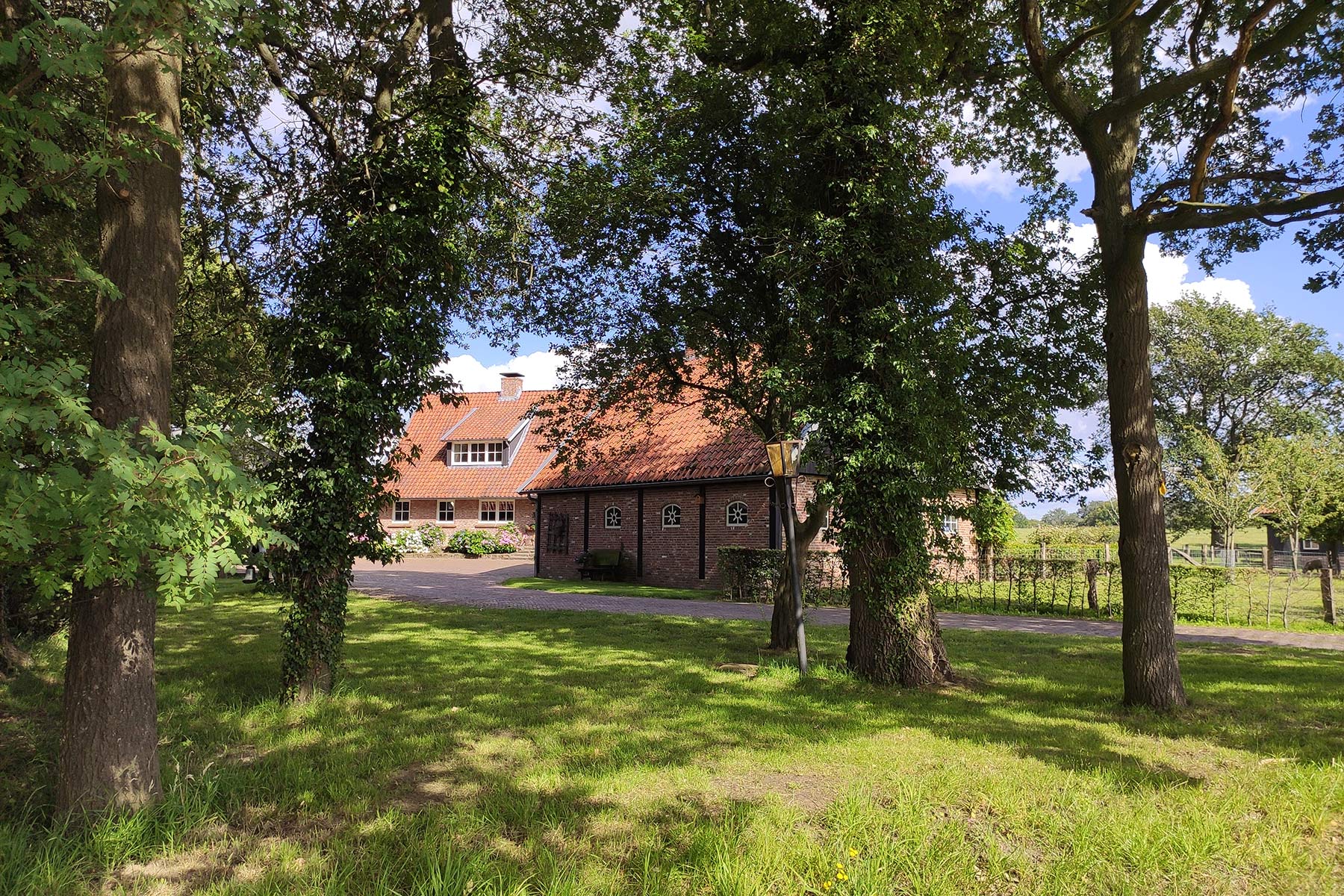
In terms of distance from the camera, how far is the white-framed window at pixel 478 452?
38.3m

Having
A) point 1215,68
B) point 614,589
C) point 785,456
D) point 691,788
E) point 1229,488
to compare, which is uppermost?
point 1215,68

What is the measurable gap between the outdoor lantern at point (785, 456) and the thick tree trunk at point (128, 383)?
5.93 m

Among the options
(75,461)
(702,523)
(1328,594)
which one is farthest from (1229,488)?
(75,461)

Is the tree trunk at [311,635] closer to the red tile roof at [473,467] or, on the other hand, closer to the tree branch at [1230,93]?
the tree branch at [1230,93]

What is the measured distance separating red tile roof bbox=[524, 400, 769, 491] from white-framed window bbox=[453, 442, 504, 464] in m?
12.1

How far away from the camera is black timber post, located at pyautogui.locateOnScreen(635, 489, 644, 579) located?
24.2 metres

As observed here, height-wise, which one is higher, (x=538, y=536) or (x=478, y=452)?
(x=478, y=452)

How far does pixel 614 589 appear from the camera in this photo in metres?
21.6

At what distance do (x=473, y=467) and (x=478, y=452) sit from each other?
30.6 inches

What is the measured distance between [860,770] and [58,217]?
28.6 feet

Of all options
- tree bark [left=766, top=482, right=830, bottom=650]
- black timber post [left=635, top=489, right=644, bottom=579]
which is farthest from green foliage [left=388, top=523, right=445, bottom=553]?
tree bark [left=766, top=482, right=830, bottom=650]

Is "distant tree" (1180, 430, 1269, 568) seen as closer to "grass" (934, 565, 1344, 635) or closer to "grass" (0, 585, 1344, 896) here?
"grass" (934, 565, 1344, 635)

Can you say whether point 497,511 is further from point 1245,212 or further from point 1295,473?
point 1295,473

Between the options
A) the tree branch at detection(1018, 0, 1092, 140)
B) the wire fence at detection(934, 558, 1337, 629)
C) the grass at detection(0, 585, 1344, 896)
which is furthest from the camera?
the wire fence at detection(934, 558, 1337, 629)
